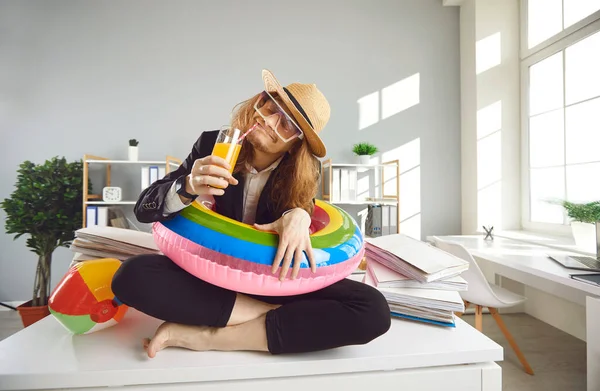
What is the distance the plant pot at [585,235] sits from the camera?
202cm

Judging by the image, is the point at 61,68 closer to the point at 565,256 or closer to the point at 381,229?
the point at 381,229

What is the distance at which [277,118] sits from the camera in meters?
0.99

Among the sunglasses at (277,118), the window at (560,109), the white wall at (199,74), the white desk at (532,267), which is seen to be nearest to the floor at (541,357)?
the white desk at (532,267)

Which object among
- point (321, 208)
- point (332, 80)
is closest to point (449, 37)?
point (332, 80)

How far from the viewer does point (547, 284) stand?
6.44 feet

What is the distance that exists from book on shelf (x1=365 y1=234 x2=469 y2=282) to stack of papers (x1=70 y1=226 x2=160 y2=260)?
0.72 m

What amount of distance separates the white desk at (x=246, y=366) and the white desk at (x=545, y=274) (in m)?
0.88

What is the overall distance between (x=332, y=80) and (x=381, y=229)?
150 centimetres

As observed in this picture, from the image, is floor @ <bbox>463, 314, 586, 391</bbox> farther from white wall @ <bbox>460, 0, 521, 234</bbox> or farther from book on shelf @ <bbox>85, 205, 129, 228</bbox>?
book on shelf @ <bbox>85, 205, 129, 228</bbox>

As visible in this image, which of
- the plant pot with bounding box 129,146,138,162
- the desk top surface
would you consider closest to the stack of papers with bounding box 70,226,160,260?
the desk top surface

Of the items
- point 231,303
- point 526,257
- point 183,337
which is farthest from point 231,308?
point 526,257

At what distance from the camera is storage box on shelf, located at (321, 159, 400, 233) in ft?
10.2

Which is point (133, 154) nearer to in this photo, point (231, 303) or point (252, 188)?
point (252, 188)

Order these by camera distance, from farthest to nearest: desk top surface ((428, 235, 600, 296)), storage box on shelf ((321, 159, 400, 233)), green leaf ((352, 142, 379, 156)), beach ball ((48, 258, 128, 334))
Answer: green leaf ((352, 142, 379, 156)), storage box on shelf ((321, 159, 400, 233)), desk top surface ((428, 235, 600, 296)), beach ball ((48, 258, 128, 334))
